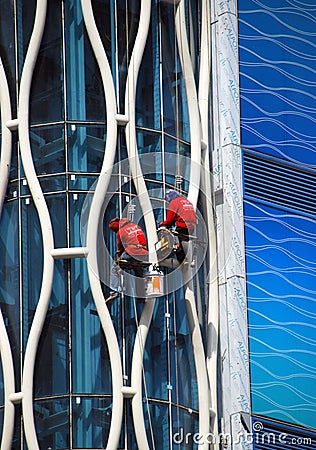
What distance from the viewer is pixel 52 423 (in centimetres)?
2809

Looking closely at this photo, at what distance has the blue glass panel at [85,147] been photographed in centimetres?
2897

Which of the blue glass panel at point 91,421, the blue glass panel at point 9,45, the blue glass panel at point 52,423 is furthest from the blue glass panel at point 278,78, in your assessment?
the blue glass panel at point 52,423

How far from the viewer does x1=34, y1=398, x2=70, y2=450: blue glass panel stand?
28.0m

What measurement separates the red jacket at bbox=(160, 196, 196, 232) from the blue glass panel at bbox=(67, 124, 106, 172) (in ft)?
5.23

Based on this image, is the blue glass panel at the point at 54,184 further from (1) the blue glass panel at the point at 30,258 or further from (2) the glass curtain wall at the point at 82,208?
(1) the blue glass panel at the point at 30,258

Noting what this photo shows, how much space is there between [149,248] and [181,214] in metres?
0.95

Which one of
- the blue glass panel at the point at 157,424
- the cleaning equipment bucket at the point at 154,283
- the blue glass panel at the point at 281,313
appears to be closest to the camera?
the blue glass panel at the point at 157,424

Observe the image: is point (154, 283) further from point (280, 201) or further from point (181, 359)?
point (280, 201)

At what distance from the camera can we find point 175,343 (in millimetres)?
29000

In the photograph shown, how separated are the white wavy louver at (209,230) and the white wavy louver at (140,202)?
1.33 m

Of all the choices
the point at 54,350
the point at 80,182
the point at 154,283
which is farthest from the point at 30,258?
the point at 154,283

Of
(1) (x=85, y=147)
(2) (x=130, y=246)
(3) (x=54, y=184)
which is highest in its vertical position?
(1) (x=85, y=147)

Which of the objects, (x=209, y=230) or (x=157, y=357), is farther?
(x=209, y=230)

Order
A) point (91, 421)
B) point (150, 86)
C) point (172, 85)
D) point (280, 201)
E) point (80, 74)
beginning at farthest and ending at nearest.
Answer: point (280, 201), point (172, 85), point (150, 86), point (80, 74), point (91, 421)
